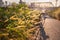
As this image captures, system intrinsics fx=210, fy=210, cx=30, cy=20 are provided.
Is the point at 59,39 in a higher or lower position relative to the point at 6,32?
lower

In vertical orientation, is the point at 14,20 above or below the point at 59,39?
above

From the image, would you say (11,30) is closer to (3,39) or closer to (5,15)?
(3,39)

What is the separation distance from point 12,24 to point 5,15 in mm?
418

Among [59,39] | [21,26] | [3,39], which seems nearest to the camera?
[3,39]

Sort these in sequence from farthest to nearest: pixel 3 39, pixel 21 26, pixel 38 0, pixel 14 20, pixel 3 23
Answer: pixel 38 0 < pixel 14 20 < pixel 3 23 < pixel 21 26 < pixel 3 39

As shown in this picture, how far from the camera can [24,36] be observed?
3.05 m

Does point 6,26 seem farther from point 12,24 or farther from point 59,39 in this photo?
point 59,39

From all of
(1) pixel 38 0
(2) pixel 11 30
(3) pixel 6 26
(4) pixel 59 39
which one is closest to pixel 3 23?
(3) pixel 6 26

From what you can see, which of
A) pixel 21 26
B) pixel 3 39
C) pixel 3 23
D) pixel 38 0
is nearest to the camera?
pixel 3 39

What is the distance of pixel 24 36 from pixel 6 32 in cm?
28

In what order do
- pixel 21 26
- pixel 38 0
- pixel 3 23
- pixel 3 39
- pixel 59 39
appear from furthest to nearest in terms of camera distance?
pixel 38 0 < pixel 59 39 < pixel 3 23 < pixel 21 26 < pixel 3 39

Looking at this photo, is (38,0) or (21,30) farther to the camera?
(38,0)

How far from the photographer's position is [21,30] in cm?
311

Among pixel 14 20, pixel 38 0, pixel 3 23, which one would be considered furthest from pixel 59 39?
pixel 38 0
